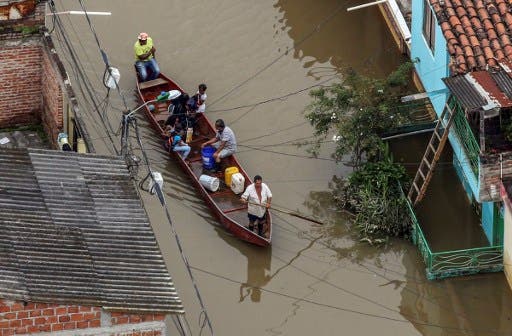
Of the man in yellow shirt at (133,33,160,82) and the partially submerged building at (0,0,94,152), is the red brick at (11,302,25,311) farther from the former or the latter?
the man in yellow shirt at (133,33,160,82)

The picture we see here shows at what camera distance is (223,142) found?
26.4 meters

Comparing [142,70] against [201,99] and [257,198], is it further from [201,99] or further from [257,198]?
[257,198]

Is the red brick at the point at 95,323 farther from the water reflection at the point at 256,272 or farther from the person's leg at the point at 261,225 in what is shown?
the person's leg at the point at 261,225

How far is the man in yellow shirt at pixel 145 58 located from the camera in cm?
2947

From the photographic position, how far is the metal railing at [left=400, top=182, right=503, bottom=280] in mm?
23688

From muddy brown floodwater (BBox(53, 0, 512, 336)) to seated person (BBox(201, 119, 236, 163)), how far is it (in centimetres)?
96

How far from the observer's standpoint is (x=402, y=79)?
25.5 m

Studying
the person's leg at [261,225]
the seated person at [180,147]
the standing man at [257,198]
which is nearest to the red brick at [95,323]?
the standing man at [257,198]

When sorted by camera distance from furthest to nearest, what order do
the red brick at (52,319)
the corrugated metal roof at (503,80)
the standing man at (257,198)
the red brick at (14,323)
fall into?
1. the standing man at (257,198)
2. the corrugated metal roof at (503,80)
3. the red brick at (52,319)
4. the red brick at (14,323)

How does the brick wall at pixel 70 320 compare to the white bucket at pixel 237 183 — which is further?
the white bucket at pixel 237 183

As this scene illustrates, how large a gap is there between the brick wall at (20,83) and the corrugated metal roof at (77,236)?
5.47 m

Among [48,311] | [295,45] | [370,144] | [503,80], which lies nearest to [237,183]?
[370,144]

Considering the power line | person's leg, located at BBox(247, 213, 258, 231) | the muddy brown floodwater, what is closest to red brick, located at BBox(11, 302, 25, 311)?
the muddy brown floodwater

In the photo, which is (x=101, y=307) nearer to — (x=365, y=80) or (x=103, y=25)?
(x=365, y=80)
